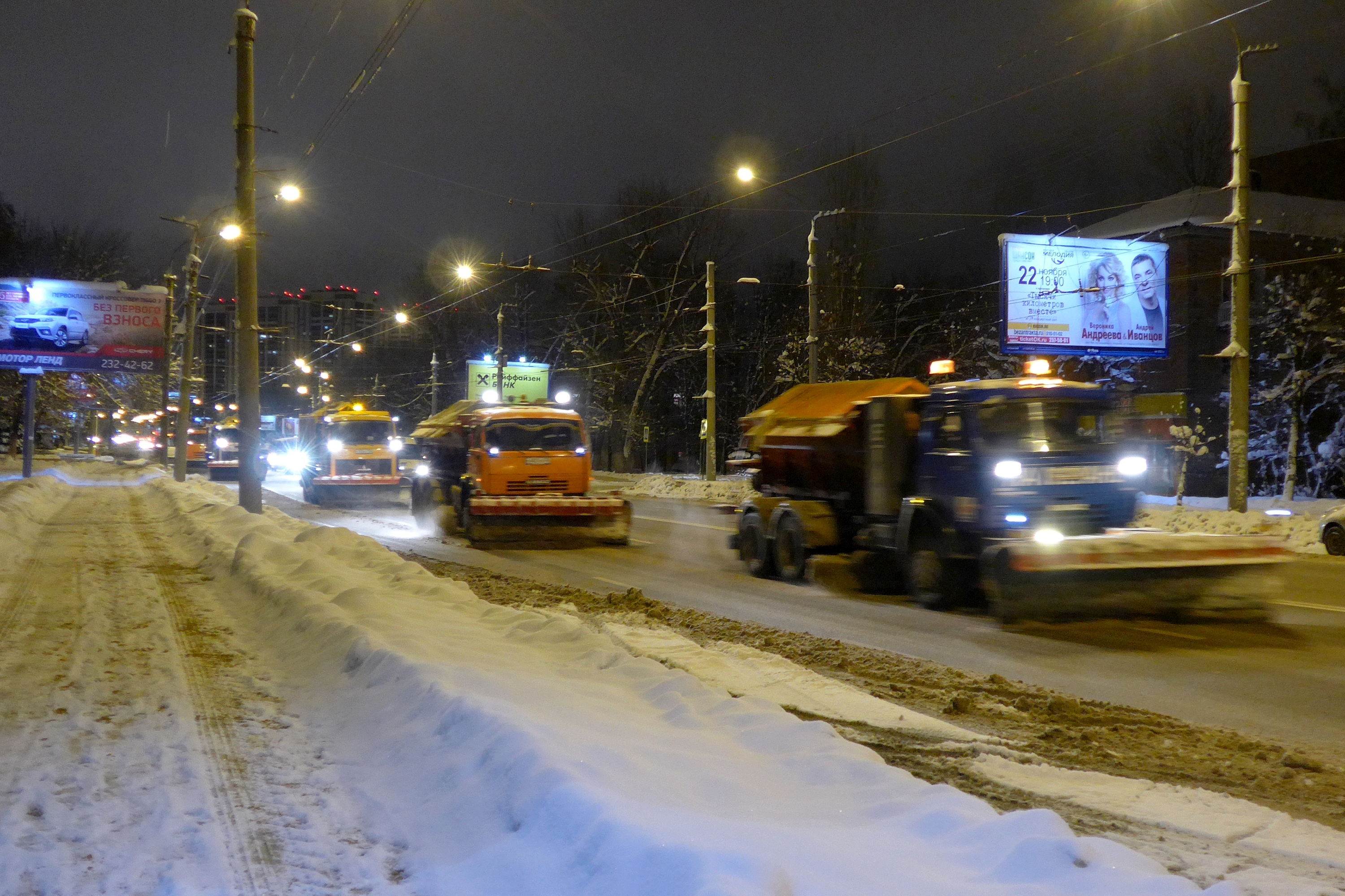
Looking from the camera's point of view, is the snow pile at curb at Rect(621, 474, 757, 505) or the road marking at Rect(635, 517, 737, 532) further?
the snow pile at curb at Rect(621, 474, 757, 505)

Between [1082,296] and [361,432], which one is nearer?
[361,432]

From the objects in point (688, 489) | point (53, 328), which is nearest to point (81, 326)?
point (53, 328)

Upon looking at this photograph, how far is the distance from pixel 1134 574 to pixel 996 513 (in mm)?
1462

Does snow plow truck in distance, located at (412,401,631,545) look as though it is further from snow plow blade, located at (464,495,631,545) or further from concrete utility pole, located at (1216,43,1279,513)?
concrete utility pole, located at (1216,43,1279,513)

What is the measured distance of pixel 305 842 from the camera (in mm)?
4586

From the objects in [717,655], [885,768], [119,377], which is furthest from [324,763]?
[119,377]

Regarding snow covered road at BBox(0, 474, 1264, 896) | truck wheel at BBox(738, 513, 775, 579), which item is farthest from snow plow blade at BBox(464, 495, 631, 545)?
snow covered road at BBox(0, 474, 1264, 896)

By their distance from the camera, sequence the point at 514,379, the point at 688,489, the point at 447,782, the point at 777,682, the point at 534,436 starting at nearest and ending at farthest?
the point at 447,782, the point at 777,682, the point at 534,436, the point at 688,489, the point at 514,379

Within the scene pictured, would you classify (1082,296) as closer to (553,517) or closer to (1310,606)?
(553,517)

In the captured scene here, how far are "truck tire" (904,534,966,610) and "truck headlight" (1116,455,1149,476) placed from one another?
206cm

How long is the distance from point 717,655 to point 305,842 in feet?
14.8

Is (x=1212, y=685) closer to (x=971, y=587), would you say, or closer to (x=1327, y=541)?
(x=971, y=587)

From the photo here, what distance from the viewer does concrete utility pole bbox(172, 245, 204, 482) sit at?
34.9 metres

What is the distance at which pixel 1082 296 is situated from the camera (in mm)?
32312
